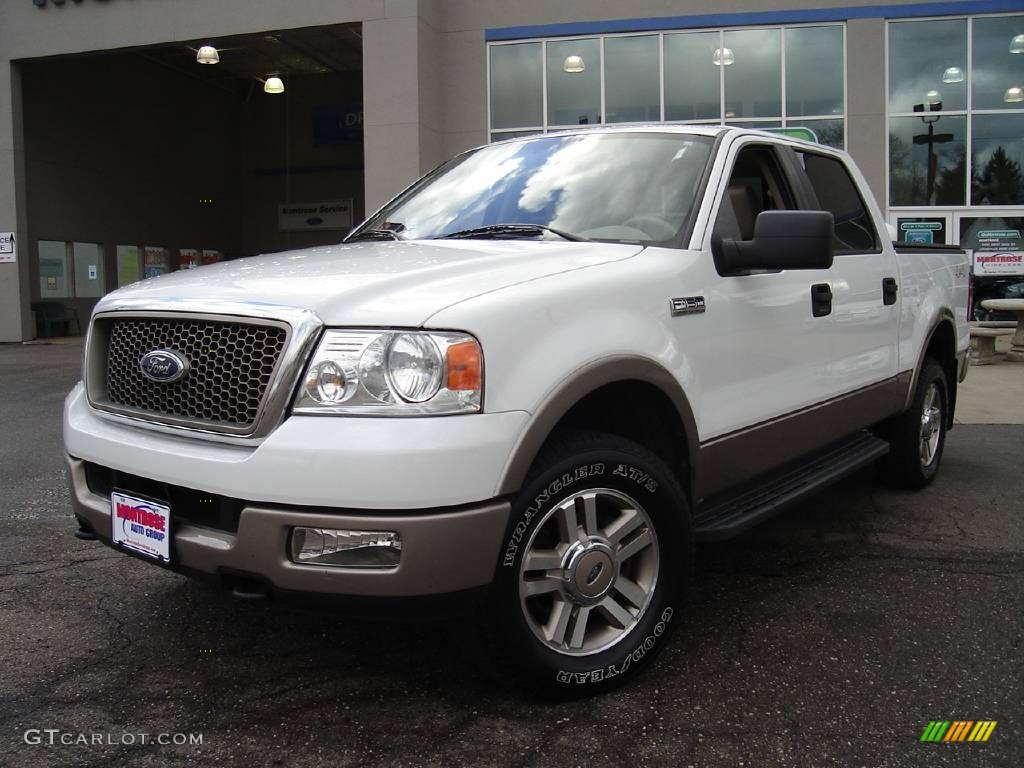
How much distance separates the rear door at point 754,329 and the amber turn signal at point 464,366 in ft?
3.23

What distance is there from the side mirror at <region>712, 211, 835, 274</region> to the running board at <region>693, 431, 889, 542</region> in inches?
36.8

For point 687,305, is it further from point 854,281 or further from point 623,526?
point 854,281

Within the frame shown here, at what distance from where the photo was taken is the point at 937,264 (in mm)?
5422

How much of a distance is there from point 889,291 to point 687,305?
1.97 m

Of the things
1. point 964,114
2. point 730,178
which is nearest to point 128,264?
point 964,114

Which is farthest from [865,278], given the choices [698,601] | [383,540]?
[383,540]

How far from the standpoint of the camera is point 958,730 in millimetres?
2633

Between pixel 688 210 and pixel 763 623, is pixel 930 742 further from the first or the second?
pixel 688 210

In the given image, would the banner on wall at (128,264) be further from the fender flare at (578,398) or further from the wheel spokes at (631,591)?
the wheel spokes at (631,591)

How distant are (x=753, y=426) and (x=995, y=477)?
129 inches

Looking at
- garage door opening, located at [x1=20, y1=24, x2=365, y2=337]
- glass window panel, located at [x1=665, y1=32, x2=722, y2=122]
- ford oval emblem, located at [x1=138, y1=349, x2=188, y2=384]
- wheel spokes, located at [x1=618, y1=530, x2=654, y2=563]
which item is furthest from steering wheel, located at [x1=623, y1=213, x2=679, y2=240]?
garage door opening, located at [x1=20, y1=24, x2=365, y2=337]

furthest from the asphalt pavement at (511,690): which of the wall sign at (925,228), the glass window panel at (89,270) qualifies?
the glass window panel at (89,270)

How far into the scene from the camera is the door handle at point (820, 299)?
389 cm

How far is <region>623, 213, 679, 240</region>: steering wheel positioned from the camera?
3.39m
